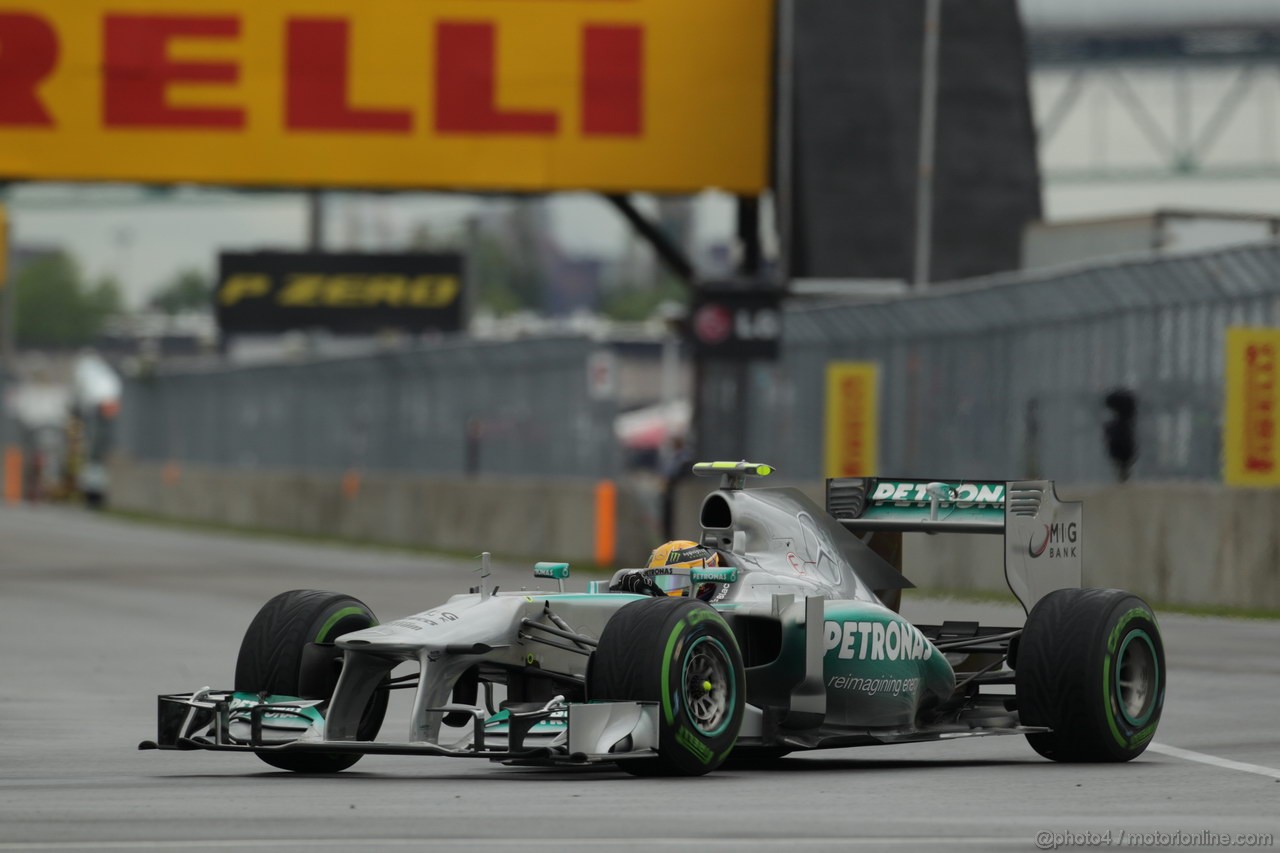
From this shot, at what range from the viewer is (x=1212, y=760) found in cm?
1123

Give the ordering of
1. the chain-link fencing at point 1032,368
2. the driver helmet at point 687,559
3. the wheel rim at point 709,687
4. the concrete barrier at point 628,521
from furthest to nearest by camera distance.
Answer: the chain-link fencing at point 1032,368 → the concrete barrier at point 628,521 → the driver helmet at point 687,559 → the wheel rim at point 709,687

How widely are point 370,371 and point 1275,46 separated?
40846mm

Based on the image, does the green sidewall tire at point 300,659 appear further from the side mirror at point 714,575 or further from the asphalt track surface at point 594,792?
the side mirror at point 714,575

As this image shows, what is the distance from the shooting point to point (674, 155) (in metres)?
30.7

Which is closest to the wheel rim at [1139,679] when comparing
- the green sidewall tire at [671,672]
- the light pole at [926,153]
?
the green sidewall tire at [671,672]

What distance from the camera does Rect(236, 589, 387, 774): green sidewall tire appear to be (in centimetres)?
1031

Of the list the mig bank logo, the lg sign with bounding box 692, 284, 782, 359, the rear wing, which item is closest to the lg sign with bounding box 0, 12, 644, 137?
the lg sign with bounding box 692, 284, 782, 359

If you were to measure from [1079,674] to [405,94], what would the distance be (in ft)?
68.6

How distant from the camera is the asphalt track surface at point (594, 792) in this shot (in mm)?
8344

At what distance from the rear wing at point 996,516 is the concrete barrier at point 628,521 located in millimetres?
7274

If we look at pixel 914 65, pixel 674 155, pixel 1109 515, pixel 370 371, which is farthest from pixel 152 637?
pixel 370 371

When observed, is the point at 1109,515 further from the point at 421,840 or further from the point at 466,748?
the point at 421,840

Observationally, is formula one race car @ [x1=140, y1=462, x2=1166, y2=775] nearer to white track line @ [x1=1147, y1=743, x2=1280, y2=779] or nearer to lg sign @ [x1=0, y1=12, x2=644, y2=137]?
white track line @ [x1=1147, y1=743, x2=1280, y2=779]

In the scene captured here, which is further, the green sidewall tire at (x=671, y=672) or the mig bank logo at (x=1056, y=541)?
the mig bank logo at (x=1056, y=541)
